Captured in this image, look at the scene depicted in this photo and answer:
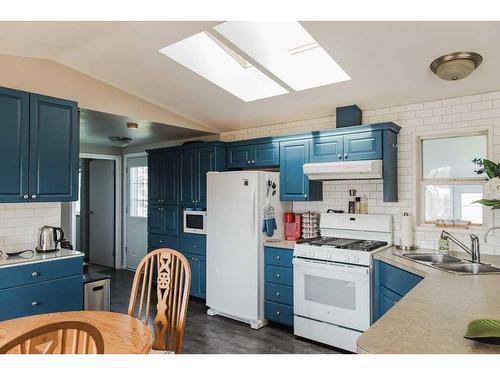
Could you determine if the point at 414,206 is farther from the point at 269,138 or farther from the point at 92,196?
the point at 92,196

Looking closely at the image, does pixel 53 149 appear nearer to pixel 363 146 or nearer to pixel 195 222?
pixel 195 222

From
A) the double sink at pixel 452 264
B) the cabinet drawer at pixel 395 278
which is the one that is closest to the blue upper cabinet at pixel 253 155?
the cabinet drawer at pixel 395 278

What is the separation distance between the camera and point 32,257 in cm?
282

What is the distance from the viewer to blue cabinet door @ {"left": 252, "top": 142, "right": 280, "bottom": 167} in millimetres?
3879

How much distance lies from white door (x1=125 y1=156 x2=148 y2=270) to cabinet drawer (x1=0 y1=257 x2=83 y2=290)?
9.62 ft

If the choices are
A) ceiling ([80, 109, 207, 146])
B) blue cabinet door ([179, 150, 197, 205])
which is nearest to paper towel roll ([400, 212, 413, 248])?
blue cabinet door ([179, 150, 197, 205])

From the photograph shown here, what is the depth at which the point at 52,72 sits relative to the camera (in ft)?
10.5

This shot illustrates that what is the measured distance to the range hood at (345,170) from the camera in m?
3.09

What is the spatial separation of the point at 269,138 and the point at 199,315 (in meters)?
2.15

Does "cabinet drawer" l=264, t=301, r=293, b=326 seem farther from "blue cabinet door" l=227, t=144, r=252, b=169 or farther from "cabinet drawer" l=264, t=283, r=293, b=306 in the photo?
"blue cabinet door" l=227, t=144, r=252, b=169

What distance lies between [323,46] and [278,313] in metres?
2.52

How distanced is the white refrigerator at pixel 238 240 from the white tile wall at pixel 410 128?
0.69 meters

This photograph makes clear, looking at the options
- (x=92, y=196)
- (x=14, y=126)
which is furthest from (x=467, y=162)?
(x=92, y=196)

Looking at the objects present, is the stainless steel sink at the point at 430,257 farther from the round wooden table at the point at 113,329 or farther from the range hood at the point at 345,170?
the round wooden table at the point at 113,329
